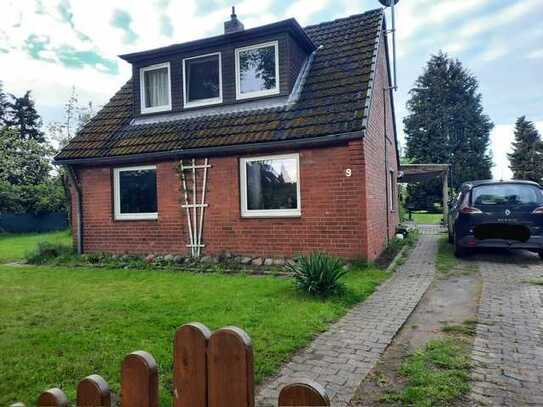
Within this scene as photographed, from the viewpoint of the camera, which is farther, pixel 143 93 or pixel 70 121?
pixel 70 121

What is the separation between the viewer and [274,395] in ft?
10.2

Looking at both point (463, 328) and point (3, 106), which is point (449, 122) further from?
point (3, 106)

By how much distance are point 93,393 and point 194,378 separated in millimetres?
368

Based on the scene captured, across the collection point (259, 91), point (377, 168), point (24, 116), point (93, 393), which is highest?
point (24, 116)

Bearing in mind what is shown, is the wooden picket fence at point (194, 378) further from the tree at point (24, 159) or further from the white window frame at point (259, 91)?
the tree at point (24, 159)

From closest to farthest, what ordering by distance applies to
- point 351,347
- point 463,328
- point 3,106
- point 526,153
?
1. point 351,347
2. point 463,328
3. point 526,153
4. point 3,106

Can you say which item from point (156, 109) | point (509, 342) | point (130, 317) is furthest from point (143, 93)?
point (509, 342)

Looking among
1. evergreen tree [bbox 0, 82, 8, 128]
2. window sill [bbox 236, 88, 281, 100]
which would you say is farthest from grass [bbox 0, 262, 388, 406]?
evergreen tree [bbox 0, 82, 8, 128]

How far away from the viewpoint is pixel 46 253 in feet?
38.2

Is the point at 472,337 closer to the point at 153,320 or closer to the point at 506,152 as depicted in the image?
the point at 153,320

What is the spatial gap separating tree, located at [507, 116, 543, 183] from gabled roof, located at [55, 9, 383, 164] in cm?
3581

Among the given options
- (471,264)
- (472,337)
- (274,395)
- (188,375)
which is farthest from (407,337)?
(471,264)

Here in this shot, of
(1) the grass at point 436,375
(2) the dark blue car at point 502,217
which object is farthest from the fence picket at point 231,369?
(2) the dark blue car at point 502,217

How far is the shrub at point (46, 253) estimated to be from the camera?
1136 cm
